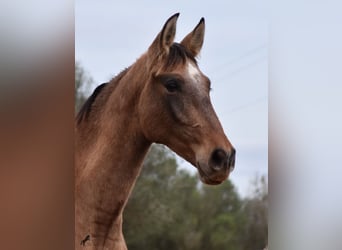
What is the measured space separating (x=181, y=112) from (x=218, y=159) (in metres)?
0.21

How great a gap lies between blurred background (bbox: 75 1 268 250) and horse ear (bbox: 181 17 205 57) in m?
0.02

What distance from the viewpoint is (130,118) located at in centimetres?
199

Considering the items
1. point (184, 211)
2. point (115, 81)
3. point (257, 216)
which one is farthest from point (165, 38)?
point (257, 216)

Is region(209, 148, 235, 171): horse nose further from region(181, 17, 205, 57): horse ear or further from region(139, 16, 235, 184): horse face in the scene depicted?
region(181, 17, 205, 57): horse ear

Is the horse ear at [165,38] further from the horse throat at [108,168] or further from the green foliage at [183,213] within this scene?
the green foliage at [183,213]

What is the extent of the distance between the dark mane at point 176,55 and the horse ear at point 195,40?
0.03 metres

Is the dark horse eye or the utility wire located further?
the utility wire

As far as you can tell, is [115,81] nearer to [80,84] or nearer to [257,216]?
[80,84]

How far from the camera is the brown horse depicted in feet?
6.43

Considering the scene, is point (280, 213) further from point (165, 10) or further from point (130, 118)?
point (165, 10)

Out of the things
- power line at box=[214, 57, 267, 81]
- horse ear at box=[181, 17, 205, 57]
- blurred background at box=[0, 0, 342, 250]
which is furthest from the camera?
power line at box=[214, 57, 267, 81]

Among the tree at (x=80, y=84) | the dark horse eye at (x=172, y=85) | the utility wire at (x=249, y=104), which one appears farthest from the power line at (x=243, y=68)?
the tree at (x=80, y=84)

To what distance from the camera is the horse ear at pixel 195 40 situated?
6.73 feet

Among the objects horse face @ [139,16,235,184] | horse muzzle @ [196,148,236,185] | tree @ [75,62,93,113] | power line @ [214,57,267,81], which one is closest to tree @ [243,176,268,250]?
horse muzzle @ [196,148,236,185]
